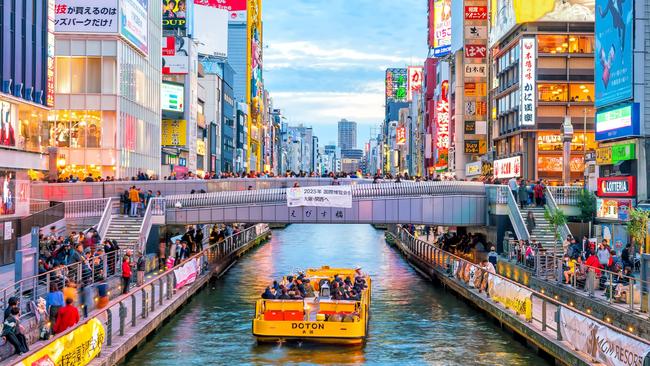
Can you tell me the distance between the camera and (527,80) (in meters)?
81.4

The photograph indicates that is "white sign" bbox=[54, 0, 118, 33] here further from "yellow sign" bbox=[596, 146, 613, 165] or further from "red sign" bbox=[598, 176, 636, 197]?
"red sign" bbox=[598, 176, 636, 197]

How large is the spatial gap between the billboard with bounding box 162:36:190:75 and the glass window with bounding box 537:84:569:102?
51.0 metres

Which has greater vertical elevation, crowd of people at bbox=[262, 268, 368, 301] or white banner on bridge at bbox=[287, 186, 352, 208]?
white banner on bridge at bbox=[287, 186, 352, 208]

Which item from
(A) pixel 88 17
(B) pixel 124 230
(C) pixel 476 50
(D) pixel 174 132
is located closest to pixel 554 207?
(B) pixel 124 230

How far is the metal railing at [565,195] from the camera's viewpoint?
51.5 meters

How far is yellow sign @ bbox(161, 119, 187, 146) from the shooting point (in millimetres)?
111375

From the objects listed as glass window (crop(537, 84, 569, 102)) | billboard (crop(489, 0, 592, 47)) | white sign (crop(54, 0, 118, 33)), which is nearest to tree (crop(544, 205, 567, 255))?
glass window (crop(537, 84, 569, 102))

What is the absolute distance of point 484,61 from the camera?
107438 mm

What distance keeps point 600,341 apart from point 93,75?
2380 inches

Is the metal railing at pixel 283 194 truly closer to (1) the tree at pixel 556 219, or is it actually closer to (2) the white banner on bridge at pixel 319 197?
(2) the white banner on bridge at pixel 319 197

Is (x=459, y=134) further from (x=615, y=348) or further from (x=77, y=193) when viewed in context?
(x=615, y=348)

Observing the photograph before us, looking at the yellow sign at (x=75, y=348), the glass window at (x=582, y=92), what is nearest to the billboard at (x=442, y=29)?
the glass window at (x=582, y=92)

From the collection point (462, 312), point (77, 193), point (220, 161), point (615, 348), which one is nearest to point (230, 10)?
point (220, 161)

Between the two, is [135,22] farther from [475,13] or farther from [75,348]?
[75,348]
